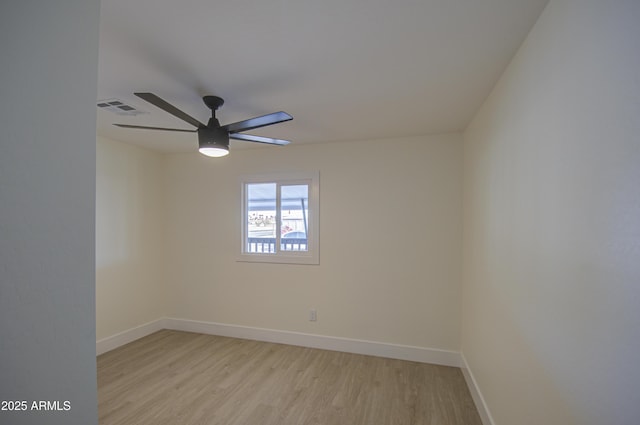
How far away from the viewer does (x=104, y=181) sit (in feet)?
10.4

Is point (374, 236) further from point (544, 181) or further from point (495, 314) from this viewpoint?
point (544, 181)

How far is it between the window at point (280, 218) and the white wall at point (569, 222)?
6.59 ft

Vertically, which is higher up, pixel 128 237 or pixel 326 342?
pixel 128 237

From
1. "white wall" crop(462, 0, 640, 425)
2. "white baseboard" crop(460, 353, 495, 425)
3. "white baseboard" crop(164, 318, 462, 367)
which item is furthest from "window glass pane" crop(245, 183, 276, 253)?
"white wall" crop(462, 0, 640, 425)

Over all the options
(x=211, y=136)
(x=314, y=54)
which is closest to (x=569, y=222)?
(x=314, y=54)

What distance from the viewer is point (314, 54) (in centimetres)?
152

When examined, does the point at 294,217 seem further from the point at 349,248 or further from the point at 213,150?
the point at 213,150

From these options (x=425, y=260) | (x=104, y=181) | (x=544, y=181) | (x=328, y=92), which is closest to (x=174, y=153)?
(x=104, y=181)

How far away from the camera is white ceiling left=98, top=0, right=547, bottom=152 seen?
1.20 metres

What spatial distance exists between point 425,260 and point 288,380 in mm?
1849

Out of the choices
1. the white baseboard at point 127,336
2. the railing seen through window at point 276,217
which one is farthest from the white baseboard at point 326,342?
the railing seen through window at point 276,217

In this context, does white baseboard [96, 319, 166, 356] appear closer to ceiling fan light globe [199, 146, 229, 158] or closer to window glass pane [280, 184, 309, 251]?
window glass pane [280, 184, 309, 251]

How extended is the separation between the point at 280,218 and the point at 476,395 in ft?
8.62

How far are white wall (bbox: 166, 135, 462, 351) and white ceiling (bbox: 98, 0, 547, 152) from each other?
0.78 metres
